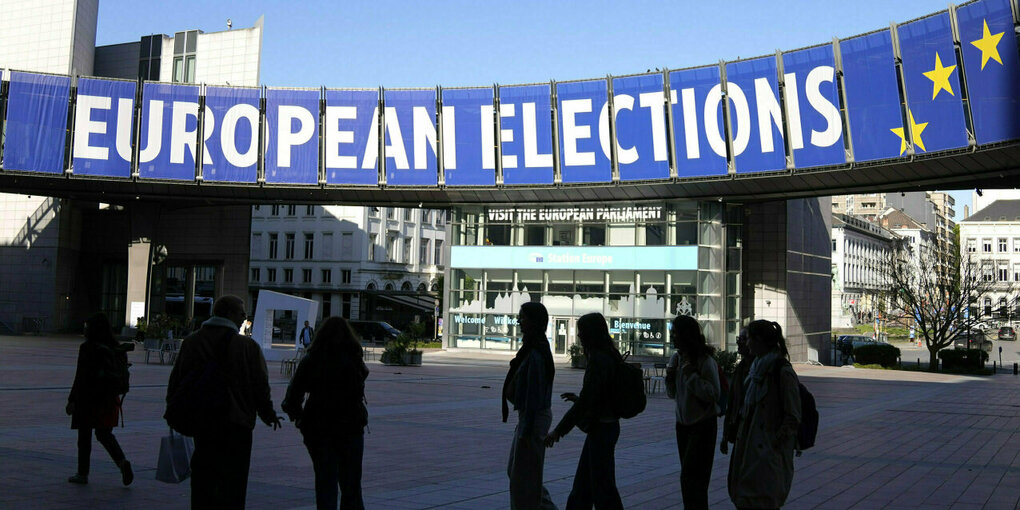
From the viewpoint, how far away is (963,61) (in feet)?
93.2

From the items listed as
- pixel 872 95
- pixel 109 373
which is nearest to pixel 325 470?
pixel 109 373

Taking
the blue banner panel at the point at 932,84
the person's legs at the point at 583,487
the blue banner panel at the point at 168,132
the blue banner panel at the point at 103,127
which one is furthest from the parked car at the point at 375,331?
the person's legs at the point at 583,487

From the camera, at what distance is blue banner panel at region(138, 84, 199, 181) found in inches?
1599

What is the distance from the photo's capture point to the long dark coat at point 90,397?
912cm

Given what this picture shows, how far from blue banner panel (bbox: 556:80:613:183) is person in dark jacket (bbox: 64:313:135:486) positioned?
31496 mm

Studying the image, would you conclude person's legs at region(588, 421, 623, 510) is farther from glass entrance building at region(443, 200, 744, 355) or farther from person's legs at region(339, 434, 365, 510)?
glass entrance building at region(443, 200, 744, 355)

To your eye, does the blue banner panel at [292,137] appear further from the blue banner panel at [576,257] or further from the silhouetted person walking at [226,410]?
the silhouetted person walking at [226,410]

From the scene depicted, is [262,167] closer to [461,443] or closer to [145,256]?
[145,256]

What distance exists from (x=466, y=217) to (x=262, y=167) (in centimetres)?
1008

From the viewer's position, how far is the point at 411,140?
41.1 meters

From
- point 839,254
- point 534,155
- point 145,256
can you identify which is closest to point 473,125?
point 534,155

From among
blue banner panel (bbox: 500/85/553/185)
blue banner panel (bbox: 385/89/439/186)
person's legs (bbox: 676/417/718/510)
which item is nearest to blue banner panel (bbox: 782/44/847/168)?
blue banner panel (bbox: 500/85/553/185)

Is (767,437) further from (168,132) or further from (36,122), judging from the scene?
(36,122)

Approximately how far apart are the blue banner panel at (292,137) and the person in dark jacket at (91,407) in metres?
32.5
